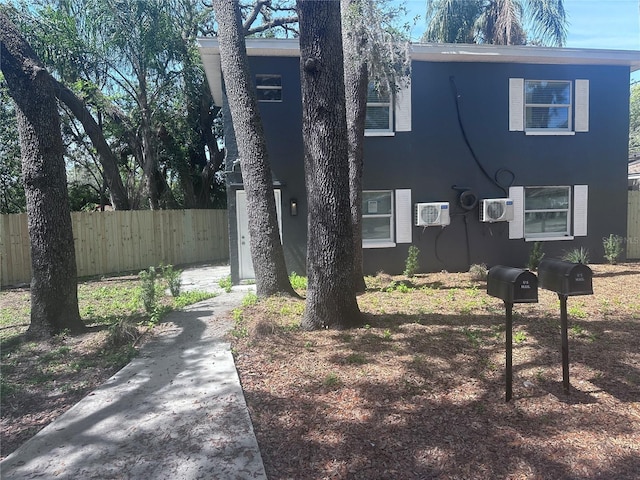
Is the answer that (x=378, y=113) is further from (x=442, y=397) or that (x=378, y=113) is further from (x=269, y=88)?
(x=442, y=397)

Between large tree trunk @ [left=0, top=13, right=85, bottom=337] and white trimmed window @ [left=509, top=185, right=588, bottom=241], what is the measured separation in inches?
383

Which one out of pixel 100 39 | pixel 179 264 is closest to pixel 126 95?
pixel 100 39

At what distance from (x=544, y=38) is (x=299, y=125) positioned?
1104cm

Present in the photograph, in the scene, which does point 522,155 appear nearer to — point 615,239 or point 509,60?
point 509,60

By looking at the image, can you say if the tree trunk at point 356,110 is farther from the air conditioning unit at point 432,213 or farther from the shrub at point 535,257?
the shrub at point 535,257

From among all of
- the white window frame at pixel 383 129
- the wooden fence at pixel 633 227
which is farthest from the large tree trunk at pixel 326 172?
the wooden fence at pixel 633 227

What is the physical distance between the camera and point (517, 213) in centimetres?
1094

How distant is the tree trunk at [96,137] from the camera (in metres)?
11.1

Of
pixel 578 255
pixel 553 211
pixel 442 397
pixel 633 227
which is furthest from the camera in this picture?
pixel 633 227

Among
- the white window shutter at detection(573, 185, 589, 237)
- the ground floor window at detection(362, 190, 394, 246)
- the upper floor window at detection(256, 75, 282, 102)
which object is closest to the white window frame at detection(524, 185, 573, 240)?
the white window shutter at detection(573, 185, 589, 237)

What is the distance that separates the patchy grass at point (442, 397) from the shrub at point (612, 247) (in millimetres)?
5628

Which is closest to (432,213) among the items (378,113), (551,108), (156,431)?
(378,113)

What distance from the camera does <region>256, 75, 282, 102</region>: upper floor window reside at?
32.0 feet

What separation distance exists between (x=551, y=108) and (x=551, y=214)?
8.77 feet
